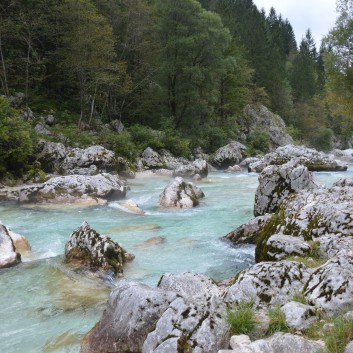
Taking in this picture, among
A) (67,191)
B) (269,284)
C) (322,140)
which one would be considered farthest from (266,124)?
(269,284)

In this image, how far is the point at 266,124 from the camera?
185 ft

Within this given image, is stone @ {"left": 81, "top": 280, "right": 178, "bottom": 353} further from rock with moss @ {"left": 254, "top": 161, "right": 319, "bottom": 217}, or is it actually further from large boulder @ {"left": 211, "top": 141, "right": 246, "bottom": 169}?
large boulder @ {"left": 211, "top": 141, "right": 246, "bottom": 169}

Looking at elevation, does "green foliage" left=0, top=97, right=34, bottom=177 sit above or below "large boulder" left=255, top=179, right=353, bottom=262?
above

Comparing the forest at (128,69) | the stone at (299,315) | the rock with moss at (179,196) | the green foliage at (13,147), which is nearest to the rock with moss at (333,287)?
the stone at (299,315)

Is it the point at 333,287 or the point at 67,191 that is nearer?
the point at 333,287

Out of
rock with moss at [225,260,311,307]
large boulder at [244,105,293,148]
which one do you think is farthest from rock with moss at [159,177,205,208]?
large boulder at [244,105,293,148]

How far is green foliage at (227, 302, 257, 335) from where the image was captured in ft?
13.6

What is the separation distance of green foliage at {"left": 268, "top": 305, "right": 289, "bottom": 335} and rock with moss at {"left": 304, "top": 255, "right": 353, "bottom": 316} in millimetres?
504

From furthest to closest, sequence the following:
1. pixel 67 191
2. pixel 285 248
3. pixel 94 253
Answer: pixel 67 191 < pixel 94 253 < pixel 285 248

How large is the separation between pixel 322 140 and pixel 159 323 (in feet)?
210

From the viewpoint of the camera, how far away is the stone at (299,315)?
4.00 meters

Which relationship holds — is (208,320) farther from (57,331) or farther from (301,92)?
(301,92)

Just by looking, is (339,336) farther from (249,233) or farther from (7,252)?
(7,252)

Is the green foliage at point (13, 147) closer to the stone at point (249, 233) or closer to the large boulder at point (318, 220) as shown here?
the stone at point (249, 233)
